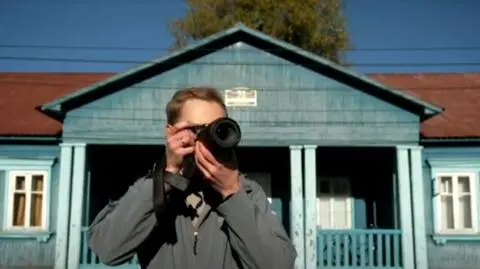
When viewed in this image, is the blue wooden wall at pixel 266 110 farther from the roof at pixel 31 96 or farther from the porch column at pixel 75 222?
the roof at pixel 31 96

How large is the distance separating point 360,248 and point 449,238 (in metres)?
2.21

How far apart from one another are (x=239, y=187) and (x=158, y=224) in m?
0.23

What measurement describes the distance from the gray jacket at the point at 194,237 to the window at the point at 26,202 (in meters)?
11.7

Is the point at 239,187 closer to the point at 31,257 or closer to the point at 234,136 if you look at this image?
the point at 234,136

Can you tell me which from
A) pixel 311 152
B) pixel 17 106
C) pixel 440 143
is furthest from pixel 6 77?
pixel 440 143

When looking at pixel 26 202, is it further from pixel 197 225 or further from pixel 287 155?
pixel 197 225

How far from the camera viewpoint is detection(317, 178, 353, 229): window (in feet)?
43.5

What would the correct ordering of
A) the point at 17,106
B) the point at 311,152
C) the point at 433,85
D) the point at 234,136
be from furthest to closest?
the point at 433,85 → the point at 17,106 → the point at 311,152 → the point at 234,136

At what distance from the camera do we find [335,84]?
1172 centimetres

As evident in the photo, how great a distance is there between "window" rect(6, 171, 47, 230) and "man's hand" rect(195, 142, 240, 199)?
467 inches

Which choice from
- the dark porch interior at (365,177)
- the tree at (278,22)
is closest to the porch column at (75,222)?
the dark porch interior at (365,177)

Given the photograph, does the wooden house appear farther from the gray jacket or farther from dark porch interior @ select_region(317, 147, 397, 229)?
the gray jacket

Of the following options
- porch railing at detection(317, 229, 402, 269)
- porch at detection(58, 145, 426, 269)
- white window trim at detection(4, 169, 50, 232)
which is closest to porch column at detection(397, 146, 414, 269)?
porch railing at detection(317, 229, 402, 269)

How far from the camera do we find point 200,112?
1582mm
